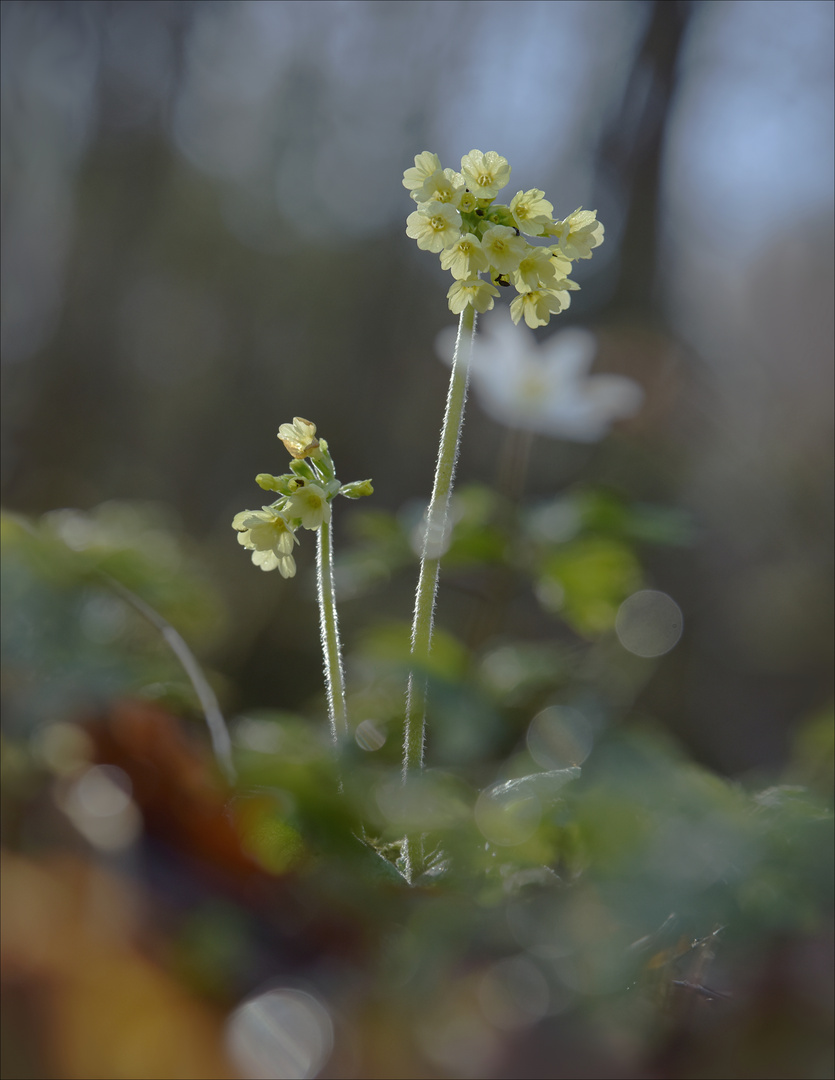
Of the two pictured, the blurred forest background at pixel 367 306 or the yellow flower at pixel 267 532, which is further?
the blurred forest background at pixel 367 306

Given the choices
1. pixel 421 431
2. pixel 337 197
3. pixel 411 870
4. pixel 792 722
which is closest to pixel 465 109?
pixel 337 197

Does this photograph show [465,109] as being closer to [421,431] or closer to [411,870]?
[421,431]

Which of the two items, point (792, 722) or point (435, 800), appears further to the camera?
point (792, 722)

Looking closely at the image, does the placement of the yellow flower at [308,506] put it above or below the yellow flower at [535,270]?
below

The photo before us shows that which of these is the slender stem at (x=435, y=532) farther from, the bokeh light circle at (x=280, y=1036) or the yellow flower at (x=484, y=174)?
the bokeh light circle at (x=280, y=1036)

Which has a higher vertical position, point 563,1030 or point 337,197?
point 337,197

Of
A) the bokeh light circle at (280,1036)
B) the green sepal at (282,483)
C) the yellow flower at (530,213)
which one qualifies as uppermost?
the yellow flower at (530,213)

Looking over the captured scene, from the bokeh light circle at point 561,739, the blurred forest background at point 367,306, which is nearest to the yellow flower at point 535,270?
the bokeh light circle at point 561,739

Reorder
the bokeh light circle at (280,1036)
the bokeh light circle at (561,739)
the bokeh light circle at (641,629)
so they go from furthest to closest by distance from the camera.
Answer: the bokeh light circle at (641,629) → the bokeh light circle at (561,739) → the bokeh light circle at (280,1036)

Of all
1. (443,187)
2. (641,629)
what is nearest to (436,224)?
(443,187)
